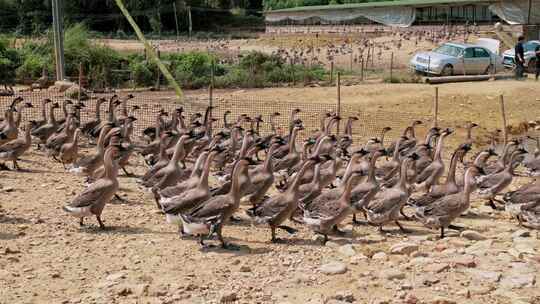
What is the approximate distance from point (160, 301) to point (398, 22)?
62272mm

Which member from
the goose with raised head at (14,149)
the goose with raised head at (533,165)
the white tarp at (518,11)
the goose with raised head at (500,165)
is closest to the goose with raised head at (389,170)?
the goose with raised head at (500,165)

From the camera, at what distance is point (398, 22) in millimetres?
67625

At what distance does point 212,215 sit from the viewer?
35.8 feet

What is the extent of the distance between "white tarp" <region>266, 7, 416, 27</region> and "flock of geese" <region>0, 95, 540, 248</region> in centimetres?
5105

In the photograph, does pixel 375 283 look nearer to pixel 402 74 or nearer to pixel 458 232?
pixel 458 232

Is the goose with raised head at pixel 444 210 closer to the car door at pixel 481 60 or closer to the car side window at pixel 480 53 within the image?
the car door at pixel 481 60

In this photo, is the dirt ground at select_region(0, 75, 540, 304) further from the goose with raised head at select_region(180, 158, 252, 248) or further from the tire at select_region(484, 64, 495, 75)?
the tire at select_region(484, 64, 495, 75)

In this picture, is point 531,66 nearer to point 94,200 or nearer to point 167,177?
point 167,177

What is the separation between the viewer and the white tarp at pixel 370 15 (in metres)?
66.9

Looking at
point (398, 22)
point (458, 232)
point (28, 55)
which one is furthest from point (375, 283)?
point (398, 22)

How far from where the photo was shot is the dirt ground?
9016 millimetres

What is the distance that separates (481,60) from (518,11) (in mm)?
21834

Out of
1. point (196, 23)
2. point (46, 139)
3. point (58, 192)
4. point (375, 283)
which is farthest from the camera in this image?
point (196, 23)

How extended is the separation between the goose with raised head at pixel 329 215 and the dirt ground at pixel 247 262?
29cm
